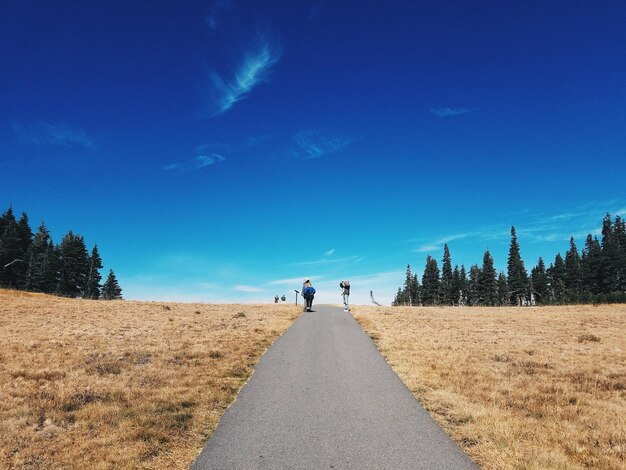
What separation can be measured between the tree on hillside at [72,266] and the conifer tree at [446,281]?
83898mm

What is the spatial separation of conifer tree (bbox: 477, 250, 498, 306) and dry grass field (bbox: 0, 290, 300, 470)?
88.6 m

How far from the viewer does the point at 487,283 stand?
322 ft

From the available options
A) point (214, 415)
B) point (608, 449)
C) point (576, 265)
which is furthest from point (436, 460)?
point (576, 265)

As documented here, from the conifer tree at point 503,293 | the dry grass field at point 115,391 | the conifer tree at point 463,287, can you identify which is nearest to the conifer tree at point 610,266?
the conifer tree at point 503,293

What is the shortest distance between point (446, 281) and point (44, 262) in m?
90.3

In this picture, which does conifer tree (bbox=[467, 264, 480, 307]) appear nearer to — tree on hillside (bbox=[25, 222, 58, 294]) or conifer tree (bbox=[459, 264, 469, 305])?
conifer tree (bbox=[459, 264, 469, 305])

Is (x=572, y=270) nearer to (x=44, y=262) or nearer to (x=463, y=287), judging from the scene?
(x=463, y=287)

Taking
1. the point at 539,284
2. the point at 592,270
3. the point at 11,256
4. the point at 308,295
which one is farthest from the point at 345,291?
the point at 539,284

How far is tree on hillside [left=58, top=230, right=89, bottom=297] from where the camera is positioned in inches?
2960

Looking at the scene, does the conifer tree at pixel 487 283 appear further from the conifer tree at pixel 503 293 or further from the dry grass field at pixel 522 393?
the dry grass field at pixel 522 393

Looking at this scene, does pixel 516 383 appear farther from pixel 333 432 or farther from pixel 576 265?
pixel 576 265

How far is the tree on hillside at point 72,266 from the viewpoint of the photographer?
75.2 m

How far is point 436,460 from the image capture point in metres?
6.27

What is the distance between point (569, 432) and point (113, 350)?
14.7m
